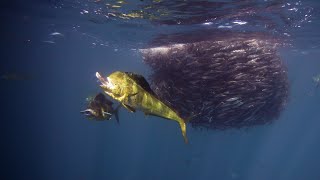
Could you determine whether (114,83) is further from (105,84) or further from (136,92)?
(136,92)

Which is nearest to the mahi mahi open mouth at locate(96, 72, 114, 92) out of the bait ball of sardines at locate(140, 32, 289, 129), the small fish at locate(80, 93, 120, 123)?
the small fish at locate(80, 93, 120, 123)

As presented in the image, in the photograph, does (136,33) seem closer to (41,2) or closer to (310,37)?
(41,2)

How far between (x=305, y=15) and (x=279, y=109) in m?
5.00

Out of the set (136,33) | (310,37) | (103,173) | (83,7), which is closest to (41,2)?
(83,7)

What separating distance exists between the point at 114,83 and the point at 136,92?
27 centimetres

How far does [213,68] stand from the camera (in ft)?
33.4

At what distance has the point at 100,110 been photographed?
5020 millimetres

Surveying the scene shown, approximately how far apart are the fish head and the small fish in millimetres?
1494

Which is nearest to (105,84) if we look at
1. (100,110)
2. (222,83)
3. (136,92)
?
(136,92)

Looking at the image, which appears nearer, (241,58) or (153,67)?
(241,58)

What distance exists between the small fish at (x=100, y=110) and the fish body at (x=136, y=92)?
1.51 meters

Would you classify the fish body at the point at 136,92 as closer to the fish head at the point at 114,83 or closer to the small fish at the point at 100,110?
the fish head at the point at 114,83

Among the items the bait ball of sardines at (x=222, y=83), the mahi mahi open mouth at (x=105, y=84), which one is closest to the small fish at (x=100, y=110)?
the mahi mahi open mouth at (x=105, y=84)

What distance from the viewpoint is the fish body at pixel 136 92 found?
3.26m
